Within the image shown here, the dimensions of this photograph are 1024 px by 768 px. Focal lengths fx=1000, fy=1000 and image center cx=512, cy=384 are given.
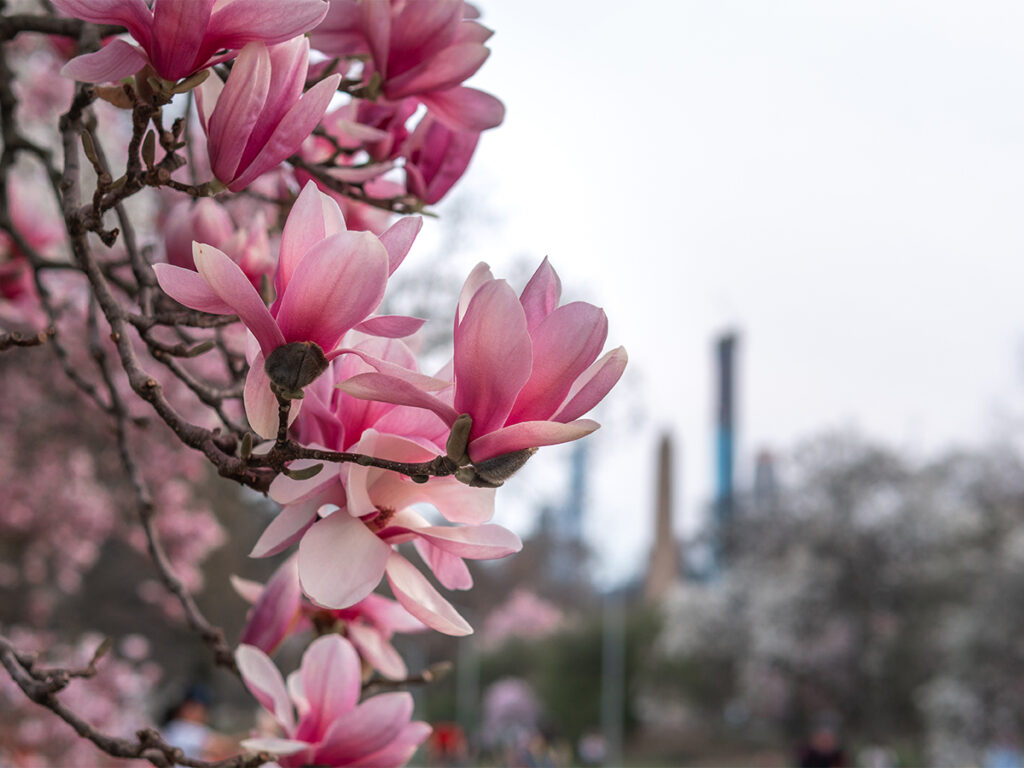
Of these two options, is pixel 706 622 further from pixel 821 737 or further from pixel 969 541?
pixel 821 737

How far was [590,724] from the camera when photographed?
24.6m

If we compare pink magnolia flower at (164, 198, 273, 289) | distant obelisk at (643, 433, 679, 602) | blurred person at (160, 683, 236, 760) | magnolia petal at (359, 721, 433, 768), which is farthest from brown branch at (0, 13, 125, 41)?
distant obelisk at (643, 433, 679, 602)

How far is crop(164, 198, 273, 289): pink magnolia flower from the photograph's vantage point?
0.99 m

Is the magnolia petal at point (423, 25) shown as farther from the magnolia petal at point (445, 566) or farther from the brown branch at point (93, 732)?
the brown branch at point (93, 732)

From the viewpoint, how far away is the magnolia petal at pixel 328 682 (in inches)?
34.3

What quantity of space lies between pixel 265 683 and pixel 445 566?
0.24 metres

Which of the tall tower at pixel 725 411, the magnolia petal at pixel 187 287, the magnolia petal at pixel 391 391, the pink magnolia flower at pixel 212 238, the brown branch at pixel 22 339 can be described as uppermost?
the tall tower at pixel 725 411

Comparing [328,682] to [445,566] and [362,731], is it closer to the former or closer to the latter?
[362,731]

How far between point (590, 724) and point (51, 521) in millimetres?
19682

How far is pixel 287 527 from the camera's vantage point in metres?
0.68

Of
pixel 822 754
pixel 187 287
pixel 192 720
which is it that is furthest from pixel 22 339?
pixel 822 754

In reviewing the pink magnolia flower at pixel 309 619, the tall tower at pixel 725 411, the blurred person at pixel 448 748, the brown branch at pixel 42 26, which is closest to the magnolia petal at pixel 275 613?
the pink magnolia flower at pixel 309 619

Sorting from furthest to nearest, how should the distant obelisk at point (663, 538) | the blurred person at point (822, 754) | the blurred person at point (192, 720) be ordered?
the distant obelisk at point (663, 538), the blurred person at point (822, 754), the blurred person at point (192, 720)

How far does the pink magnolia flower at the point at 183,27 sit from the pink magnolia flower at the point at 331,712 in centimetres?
50
